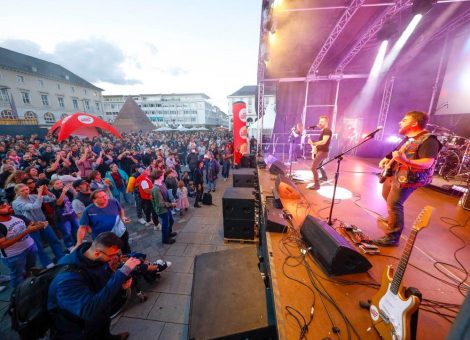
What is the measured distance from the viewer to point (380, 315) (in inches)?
66.6

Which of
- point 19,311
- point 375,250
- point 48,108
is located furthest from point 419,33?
point 48,108

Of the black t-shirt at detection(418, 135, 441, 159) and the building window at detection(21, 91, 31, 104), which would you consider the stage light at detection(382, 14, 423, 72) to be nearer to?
the black t-shirt at detection(418, 135, 441, 159)

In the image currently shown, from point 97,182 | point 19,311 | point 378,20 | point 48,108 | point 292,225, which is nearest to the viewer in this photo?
point 19,311

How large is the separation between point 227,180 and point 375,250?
868 cm

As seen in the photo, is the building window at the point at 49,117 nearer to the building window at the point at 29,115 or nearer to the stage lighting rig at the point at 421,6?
the building window at the point at 29,115

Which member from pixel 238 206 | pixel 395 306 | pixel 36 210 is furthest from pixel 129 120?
pixel 395 306

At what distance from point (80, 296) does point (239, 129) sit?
8.57m

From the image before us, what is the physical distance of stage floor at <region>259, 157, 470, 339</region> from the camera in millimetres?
1895

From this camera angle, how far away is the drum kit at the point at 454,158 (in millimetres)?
6469

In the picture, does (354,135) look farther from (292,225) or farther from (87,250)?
(87,250)

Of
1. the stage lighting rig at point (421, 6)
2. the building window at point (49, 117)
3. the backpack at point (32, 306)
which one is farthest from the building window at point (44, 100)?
the stage lighting rig at point (421, 6)

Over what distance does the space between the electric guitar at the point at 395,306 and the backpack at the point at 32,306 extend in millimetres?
2897

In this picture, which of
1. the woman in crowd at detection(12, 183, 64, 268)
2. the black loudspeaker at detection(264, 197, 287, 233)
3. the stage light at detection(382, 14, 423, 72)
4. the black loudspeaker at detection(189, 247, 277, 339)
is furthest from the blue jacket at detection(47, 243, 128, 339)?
the stage light at detection(382, 14, 423, 72)

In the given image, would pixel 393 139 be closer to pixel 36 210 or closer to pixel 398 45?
pixel 398 45
